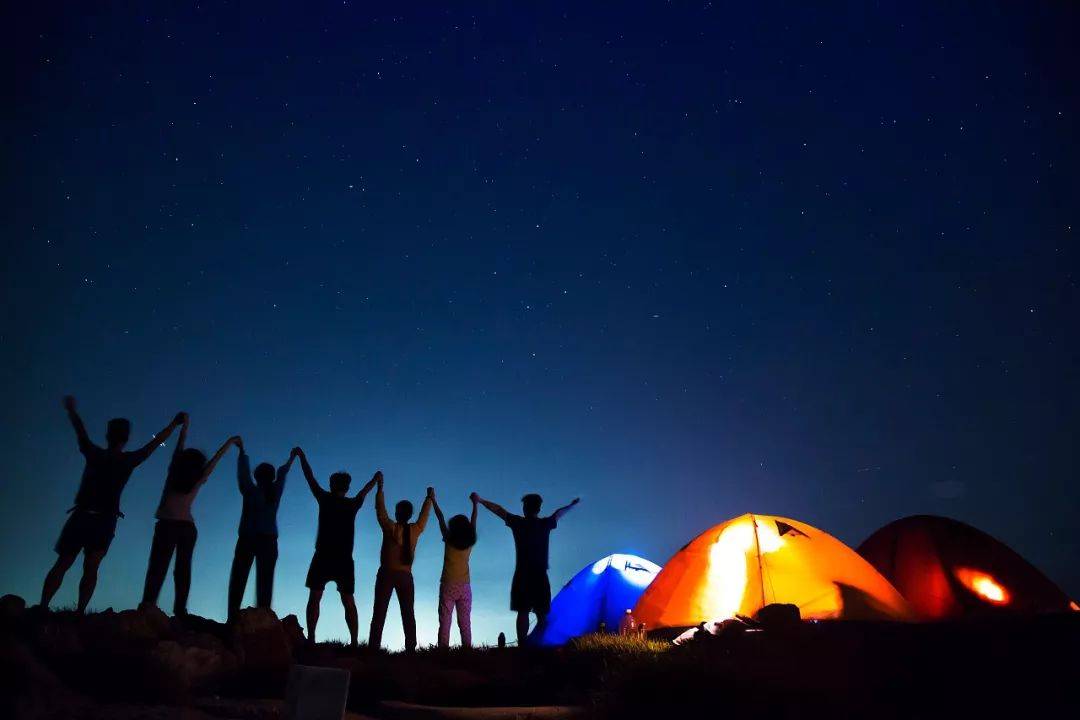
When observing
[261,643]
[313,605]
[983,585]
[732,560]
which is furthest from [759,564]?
[261,643]

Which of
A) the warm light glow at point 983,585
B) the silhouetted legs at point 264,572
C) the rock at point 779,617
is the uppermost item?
the silhouetted legs at point 264,572

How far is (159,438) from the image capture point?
8336 mm

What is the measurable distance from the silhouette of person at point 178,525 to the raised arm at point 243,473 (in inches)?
28.6

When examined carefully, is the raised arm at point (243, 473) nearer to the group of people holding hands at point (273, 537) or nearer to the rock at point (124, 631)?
the group of people holding hands at point (273, 537)

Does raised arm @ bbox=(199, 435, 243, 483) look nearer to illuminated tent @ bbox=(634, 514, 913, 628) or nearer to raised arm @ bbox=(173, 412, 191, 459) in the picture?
raised arm @ bbox=(173, 412, 191, 459)

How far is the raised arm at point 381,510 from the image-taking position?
34.1ft

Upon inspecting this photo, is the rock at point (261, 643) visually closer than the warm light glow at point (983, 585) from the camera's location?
Yes

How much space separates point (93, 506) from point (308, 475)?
8.69 ft

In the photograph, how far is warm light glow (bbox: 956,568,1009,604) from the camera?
473 inches

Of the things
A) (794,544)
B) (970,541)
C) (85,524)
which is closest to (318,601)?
(85,524)

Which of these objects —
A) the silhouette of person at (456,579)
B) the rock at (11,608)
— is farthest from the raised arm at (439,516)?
the rock at (11,608)

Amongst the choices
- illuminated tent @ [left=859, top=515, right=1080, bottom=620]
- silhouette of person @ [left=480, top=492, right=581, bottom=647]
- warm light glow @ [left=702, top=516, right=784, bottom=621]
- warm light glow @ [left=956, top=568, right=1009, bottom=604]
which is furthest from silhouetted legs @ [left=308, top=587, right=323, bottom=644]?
warm light glow @ [left=956, top=568, right=1009, bottom=604]

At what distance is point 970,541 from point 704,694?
9.17m

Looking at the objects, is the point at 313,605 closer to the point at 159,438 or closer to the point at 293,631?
the point at 293,631
